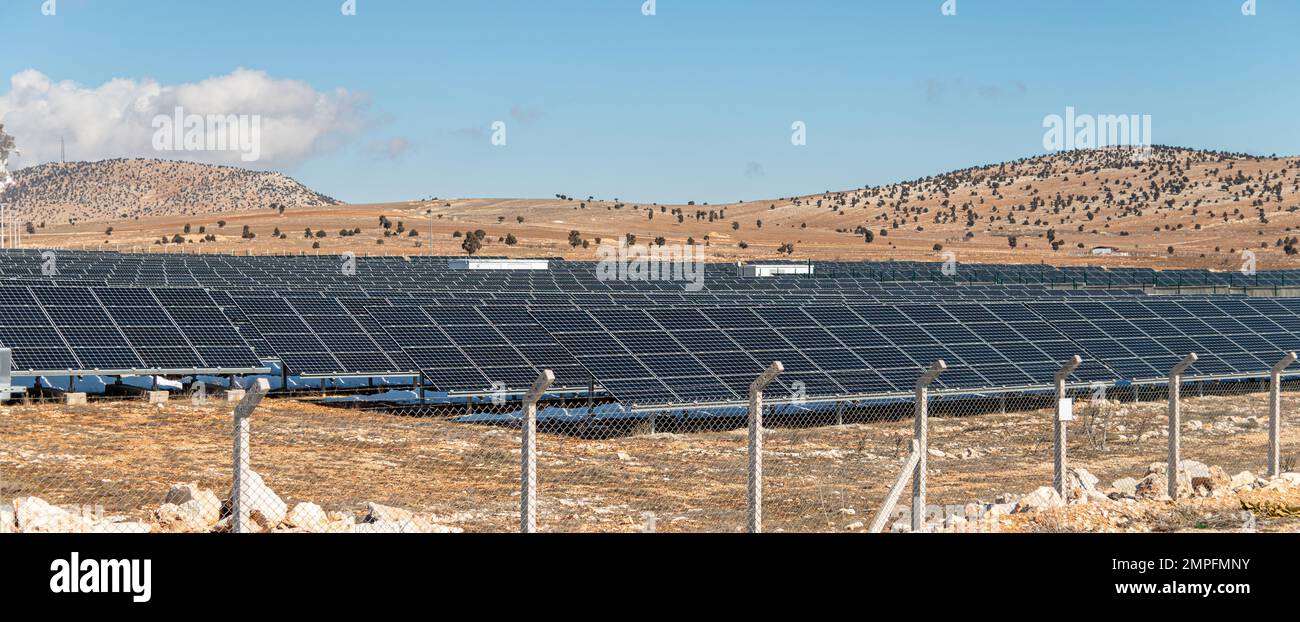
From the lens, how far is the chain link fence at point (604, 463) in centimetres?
1313

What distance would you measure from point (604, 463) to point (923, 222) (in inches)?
4967

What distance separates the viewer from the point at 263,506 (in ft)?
38.9

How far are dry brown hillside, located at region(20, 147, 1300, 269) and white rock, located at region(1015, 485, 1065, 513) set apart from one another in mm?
86321

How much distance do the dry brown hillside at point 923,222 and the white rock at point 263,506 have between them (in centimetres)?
8720

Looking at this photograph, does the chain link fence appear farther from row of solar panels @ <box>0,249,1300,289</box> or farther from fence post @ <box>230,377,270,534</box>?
row of solar panels @ <box>0,249,1300,289</box>


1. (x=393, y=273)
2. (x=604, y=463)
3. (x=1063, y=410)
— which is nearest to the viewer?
(x=1063, y=410)

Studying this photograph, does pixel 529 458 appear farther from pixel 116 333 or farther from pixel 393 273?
pixel 393 273

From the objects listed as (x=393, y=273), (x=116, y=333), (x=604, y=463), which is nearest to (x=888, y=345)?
(x=604, y=463)

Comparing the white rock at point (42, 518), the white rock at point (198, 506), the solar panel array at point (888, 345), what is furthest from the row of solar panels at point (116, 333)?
the white rock at point (42, 518)

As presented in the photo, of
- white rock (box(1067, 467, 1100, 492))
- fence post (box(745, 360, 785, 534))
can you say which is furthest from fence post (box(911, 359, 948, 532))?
white rock (box(1067, 467, 1100, 492))
